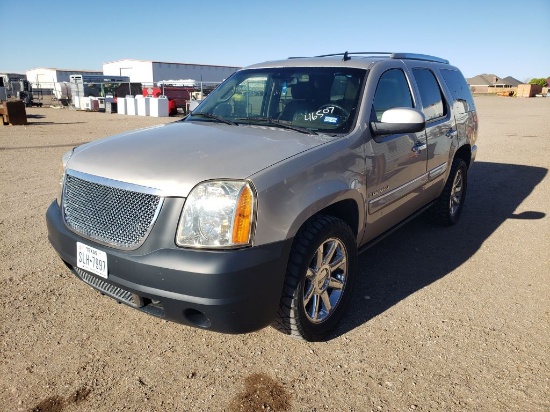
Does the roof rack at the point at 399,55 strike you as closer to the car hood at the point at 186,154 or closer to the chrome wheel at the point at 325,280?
the car hood at the point at 186,154

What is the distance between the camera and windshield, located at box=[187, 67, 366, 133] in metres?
3.13

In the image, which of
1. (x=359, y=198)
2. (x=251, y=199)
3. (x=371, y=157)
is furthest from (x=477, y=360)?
(x=251, y=199)

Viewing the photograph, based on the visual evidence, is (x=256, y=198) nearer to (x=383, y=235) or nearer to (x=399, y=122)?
(x=399, y=122)

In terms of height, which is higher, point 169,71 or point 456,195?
point 169,71

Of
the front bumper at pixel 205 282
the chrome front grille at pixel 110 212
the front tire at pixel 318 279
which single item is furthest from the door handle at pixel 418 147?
the chrome front grille at pixel 110 212

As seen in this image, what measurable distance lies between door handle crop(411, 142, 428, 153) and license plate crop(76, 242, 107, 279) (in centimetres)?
257

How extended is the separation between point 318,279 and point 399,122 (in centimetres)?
122

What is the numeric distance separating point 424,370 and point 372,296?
92cm

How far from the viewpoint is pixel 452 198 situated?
5062mm

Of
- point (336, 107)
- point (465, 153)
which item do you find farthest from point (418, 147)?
point (465, 153)

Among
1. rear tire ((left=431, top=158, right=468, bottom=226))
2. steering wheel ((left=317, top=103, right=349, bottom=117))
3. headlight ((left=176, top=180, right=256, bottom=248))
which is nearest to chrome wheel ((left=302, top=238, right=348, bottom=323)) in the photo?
headlight ((left=176, top=180, right=256, bottom=248))

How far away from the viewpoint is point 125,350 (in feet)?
8.81

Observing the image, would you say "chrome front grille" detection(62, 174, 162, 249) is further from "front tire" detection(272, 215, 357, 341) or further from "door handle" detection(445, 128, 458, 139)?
"door handle" detection(445, 128, 458, 139)

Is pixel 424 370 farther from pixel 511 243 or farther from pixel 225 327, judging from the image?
pixel 511 243
